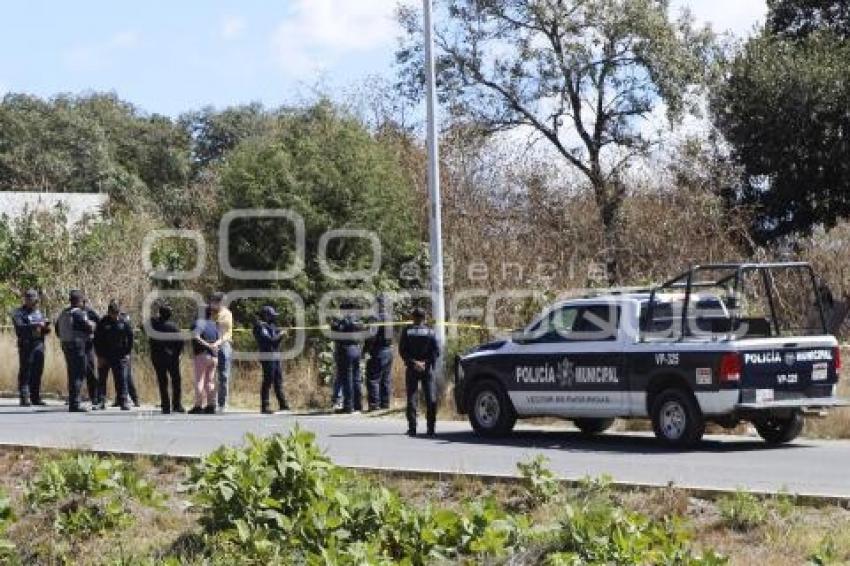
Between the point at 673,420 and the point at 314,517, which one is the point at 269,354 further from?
the point at 314,517

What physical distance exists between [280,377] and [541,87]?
1394 centimetres

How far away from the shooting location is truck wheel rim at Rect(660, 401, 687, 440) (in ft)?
57.4

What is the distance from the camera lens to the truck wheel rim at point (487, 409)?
19.5 meters

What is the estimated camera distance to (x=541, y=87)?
117 feet

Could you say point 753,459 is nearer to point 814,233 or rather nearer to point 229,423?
point 229,423

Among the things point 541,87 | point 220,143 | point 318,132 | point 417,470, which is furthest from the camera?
point 220,143

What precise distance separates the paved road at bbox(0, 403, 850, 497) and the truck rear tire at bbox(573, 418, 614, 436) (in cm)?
22

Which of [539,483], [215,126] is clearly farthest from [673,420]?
[215,126]

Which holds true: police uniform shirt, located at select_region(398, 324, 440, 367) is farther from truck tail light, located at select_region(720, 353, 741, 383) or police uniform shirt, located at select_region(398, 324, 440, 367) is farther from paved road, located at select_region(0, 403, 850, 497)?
truck tail light, located at select_region(720, 353, 741, 383)

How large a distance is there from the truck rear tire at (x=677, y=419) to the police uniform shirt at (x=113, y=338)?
31.8 ft

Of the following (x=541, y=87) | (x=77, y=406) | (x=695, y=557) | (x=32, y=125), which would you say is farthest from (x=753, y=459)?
(x=32, y=125)

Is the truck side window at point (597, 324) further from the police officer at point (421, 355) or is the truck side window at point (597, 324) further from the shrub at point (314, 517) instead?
the shrub at point (314, 517)

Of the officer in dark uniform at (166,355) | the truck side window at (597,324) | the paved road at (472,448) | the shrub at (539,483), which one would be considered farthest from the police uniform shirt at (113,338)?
the shrub at (539,483)

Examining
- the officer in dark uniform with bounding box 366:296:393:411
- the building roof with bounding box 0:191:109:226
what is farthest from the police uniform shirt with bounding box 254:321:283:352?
the building roof with bounding box 0:191:109:226
